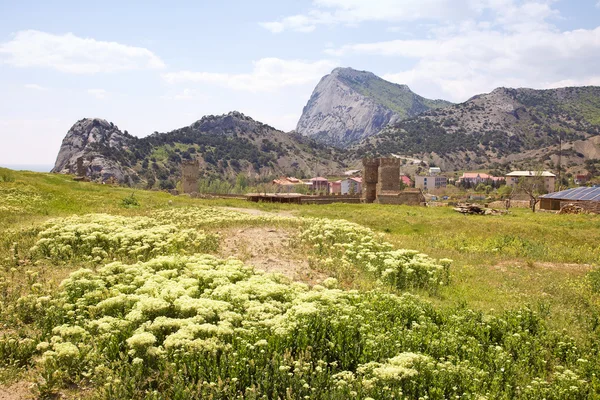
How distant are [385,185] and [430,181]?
14495cm

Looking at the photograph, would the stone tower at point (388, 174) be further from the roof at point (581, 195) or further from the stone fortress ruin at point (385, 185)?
the roof at point (581, 195)

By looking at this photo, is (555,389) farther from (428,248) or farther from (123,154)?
(123,154)

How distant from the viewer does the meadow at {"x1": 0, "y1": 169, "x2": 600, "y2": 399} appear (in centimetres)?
672

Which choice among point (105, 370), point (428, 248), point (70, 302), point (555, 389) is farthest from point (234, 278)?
point (428, 248)

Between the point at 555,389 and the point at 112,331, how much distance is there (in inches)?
289

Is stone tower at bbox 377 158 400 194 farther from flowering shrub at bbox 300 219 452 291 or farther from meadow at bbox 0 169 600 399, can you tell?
meadow at bbox 0 169 600 399

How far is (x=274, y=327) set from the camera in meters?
7.70

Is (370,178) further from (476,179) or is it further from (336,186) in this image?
(476,179)

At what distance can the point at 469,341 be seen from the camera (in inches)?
334

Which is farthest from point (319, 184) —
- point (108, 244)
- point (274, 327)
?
point (274, 327)

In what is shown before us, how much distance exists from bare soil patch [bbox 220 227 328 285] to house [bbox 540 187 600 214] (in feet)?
113

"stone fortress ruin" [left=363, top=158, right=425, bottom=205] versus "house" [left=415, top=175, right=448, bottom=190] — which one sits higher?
"house" [left=415, top=175, right=448, bottom=190]

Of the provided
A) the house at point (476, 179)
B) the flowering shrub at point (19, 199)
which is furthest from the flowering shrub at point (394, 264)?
the house at point (476, 179)

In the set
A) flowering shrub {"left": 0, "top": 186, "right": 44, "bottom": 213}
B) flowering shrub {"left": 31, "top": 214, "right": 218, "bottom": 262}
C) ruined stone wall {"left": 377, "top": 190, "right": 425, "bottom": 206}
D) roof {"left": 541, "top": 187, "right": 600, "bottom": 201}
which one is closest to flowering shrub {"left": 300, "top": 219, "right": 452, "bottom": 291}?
flowering shrub {"left": 31, "top": 214, "right": 218, "bottom": 262}
